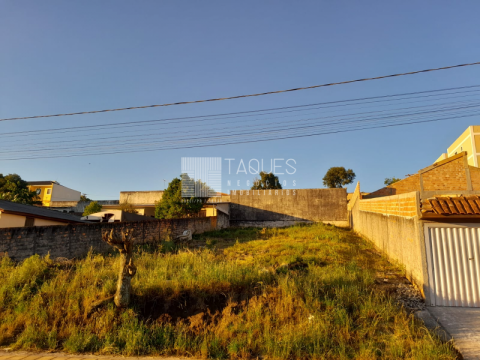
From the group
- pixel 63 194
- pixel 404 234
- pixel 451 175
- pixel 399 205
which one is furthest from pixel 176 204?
pixel 63 194

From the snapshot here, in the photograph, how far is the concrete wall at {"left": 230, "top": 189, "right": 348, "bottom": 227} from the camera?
2441cm

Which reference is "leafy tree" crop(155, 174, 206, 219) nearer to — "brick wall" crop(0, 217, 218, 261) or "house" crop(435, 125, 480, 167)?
"brick wall" crop(0, 217, 218, 261)

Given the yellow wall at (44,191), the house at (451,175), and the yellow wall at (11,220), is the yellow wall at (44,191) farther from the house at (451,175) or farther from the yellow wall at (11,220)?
the house at (451,175)

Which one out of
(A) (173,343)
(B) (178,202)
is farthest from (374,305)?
(B) (178,202)

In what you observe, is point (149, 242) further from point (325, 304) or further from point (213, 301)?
point (325, 304)

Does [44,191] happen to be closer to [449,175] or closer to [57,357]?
[57,357]

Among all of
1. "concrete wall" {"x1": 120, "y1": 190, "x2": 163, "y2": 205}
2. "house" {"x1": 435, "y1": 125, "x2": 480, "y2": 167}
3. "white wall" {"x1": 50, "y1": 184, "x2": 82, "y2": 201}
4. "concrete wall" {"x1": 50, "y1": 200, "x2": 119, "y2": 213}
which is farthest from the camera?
"white wall" {"x1": 50, "y1": 184, "x2": 82, "y2": 201}

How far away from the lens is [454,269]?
215 inches

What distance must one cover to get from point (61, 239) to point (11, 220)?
10.5 feet

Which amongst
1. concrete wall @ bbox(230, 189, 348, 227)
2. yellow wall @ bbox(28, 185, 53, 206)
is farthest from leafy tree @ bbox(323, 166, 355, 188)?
Answer: yellow wall @ bbox(28, 185, 53, 206)

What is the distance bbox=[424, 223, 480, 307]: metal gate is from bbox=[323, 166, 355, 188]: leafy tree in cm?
4085

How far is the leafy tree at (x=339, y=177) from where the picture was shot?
45.0m

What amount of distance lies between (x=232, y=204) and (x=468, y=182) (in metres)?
17.5

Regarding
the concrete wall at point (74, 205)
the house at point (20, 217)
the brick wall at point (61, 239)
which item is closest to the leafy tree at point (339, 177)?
the concrete wall at point (74, 205)
